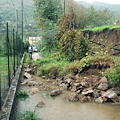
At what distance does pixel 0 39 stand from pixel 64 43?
8223 millimetres

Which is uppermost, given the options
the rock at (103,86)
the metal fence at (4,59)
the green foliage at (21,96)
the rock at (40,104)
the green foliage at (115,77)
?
the metal fence at (4,59)

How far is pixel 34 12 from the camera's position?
25672 millimetres

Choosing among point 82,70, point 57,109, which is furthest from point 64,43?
point 57,109

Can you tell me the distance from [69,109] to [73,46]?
644 centimetres

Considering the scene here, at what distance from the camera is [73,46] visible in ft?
39.4

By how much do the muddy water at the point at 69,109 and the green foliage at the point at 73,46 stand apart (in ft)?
16.0

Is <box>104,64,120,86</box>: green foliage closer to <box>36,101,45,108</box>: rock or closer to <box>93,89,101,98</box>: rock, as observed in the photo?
<box>93,89,101,98</box>: rock

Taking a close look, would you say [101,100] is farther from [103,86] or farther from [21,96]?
[21,96]

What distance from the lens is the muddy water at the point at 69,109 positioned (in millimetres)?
5512

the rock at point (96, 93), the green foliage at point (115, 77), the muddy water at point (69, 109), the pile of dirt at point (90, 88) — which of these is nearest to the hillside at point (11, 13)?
the pile of dirt at point (90, 88)

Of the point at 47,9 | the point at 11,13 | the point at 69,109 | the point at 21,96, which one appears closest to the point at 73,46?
the point at 21,96

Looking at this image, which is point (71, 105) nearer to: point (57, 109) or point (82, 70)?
point (57, 109)

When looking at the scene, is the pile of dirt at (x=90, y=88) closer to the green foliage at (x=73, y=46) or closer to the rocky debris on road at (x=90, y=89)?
the rocky debris on road at (x=90, y=89)

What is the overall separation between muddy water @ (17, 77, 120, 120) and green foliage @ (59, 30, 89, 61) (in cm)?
489
